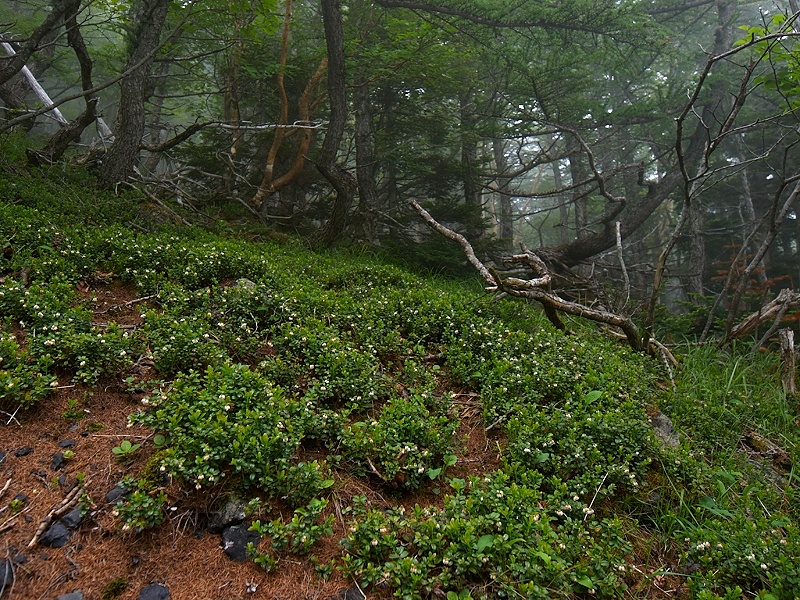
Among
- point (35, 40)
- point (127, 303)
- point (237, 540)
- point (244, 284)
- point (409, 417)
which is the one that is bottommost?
point (237, 540)

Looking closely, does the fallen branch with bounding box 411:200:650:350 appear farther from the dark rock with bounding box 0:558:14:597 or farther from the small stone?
the dark rock with bounding box 0:558:14:597

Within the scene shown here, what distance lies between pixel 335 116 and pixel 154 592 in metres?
6.71

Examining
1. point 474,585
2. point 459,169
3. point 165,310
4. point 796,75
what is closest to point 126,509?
point 474,585

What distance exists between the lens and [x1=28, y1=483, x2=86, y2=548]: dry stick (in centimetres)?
217

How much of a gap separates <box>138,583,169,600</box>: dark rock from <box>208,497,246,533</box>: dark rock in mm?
343

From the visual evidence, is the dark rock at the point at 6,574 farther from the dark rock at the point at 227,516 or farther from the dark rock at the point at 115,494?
the dark rock at the point at 227,516

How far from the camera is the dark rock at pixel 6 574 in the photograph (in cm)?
196

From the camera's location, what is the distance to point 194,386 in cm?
Answer: 310

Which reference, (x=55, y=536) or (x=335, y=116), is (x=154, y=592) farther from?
(x=335, y=116)

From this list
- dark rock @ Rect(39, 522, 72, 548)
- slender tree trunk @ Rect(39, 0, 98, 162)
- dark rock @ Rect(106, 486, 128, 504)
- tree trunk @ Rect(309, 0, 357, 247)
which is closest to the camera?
dark rock @ Rect(39, 522, 72, 548)

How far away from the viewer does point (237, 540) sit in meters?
2.38

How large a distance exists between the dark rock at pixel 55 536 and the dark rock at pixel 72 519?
21 mm

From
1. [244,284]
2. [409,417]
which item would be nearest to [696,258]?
[409,417]

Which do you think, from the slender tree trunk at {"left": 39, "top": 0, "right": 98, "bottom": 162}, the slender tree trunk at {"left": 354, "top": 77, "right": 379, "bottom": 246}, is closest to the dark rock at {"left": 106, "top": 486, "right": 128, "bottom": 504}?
the slender tree trunk at {"left": 39, "top": 0, "right": 98, "bottom": 162}
